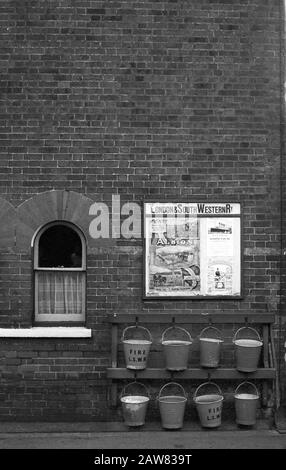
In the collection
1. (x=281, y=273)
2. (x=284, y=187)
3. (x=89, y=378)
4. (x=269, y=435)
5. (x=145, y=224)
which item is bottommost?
(x=269, y=435)

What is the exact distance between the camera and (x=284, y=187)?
26.4 feet

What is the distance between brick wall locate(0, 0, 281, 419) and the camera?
796cm

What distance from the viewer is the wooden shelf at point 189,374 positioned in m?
7.59

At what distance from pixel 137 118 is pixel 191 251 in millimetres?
1852

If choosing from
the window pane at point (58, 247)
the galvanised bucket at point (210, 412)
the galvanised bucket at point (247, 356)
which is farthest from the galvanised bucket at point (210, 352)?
the window pane at point (58, 247)

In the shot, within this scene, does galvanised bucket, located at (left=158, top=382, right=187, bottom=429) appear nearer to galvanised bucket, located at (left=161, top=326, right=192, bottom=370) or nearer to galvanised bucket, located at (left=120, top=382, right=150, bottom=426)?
galvanised bucket, located at (left=120, top=382, right=150, bottom=426)

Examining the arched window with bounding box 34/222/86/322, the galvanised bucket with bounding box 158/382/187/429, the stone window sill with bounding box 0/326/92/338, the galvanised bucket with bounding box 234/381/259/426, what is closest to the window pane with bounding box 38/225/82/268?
the arched window with bounding box 34/222/86/322

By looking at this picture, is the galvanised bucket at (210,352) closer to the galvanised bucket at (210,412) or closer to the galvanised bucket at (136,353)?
the galvanised bucket at (210,412)

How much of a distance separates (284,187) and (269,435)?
3.09 m

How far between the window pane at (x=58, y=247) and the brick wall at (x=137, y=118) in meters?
0.24

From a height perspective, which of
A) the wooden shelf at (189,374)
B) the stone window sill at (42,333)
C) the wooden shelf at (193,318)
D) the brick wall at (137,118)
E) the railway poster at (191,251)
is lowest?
the wooden shelf at (189,374)

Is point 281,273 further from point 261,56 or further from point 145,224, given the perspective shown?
point 261,56

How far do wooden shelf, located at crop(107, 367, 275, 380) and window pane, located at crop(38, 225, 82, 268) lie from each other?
1.52 metres

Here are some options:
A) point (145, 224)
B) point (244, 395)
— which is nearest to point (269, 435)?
point (244, 395)
